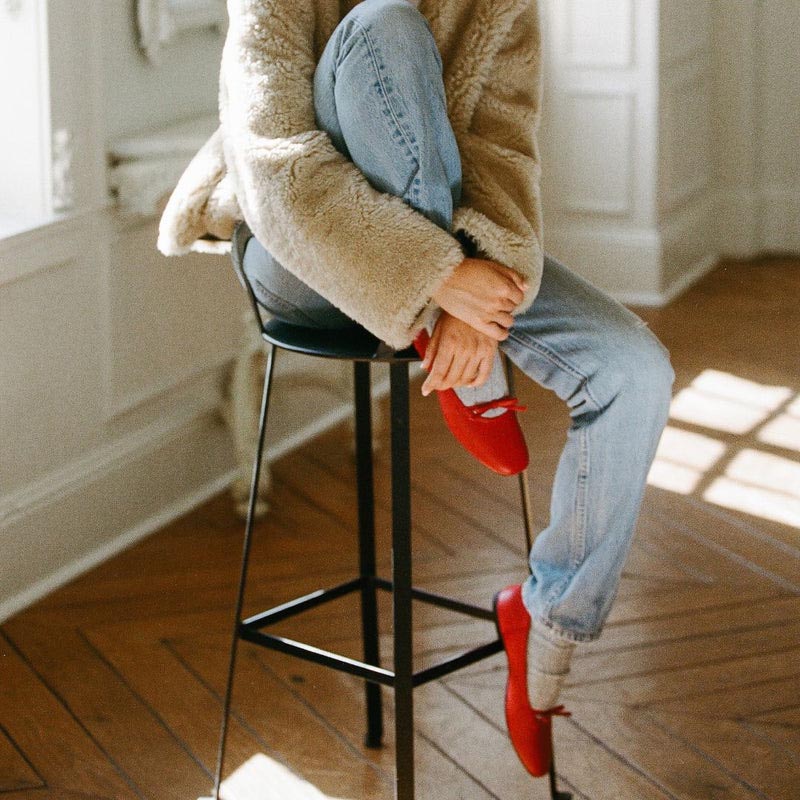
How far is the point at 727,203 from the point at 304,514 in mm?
2748

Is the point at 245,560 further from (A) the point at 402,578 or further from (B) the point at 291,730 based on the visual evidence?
(B) the point at 291,730

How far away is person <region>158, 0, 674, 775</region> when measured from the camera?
1.49 meters

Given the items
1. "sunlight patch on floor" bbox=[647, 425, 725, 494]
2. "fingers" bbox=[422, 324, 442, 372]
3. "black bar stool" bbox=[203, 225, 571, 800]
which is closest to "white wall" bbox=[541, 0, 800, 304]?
"sunlight patch on floor" bbox=[647, 425, 725, 494]

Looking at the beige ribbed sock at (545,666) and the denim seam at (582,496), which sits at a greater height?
the denim seam at (582,496)

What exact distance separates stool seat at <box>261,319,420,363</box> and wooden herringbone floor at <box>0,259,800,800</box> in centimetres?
68

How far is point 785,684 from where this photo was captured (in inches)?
85.4

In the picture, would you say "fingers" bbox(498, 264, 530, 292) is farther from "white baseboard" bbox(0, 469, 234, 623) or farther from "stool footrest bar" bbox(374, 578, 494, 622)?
"white baseboard" bbox(0, 469, 234, 623)

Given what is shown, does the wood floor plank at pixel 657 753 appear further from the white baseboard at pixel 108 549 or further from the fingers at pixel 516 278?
the white baseboard at pixel 108 549

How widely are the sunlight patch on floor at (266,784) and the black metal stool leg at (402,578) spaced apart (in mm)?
250

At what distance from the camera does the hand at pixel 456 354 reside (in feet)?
5.08

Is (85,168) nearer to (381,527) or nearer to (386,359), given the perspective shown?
(381,527)

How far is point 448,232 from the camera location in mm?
1523

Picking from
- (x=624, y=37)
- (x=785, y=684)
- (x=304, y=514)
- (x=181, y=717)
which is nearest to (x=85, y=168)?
(x=304, y=514)

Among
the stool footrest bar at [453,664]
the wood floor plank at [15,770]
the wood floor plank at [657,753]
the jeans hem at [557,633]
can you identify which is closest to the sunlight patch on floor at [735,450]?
the wood floor plank at [657,753]
